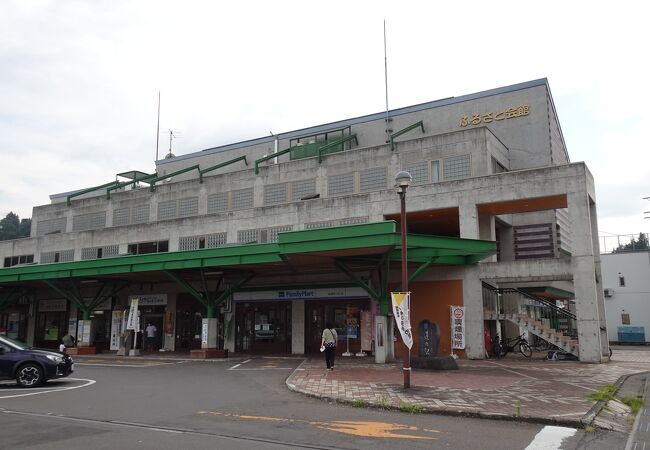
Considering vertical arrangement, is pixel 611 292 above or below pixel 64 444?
above

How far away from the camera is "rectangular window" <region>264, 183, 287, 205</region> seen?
110 ft

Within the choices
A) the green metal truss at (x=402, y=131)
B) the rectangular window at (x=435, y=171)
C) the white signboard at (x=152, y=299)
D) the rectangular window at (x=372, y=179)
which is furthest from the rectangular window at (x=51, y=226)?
the rectangular window at (x=435, y=171)

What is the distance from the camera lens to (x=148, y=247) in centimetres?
3672

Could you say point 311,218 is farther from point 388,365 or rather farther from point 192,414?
point 192,414

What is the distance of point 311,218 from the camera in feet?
99.9

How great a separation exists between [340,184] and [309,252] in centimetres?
1122

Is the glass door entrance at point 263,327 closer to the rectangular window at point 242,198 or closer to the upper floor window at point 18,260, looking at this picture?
the rectangular window at point 242,198

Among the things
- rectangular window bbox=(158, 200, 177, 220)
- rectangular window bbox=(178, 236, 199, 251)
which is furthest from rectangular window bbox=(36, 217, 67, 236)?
rectangular window bbox=(178, 236, 199, 251)

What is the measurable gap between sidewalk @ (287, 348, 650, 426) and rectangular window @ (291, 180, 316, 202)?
43.5 feet

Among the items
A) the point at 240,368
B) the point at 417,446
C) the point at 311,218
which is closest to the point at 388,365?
the point at 240,368

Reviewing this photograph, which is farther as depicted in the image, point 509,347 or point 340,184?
point 340,184

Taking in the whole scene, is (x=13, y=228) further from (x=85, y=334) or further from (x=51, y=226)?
(x=85, y=334)

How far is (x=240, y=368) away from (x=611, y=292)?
38.9 meters

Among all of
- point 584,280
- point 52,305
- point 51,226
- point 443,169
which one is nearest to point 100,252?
point 52,305
